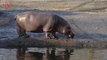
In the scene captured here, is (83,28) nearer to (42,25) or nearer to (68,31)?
(68,31)

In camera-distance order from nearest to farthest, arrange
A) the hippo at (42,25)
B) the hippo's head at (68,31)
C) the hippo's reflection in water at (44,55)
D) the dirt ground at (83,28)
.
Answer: the hippo's reflection in water at (44,55) < the hippo at (42,25) < the hippo's head at (68,31) < the dirt ground at (83,28)

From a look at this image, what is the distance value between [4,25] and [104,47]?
20.5 ft

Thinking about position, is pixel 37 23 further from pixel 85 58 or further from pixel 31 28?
pixel 85 58

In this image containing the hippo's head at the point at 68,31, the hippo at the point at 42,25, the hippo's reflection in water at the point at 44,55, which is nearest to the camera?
the hippo's reflection in water at the point at 44,55

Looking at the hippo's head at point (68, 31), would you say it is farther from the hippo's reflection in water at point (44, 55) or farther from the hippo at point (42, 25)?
the hippo's reflection in water at point (44, 55)

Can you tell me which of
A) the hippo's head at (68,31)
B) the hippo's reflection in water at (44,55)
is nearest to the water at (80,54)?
the hippo's reflection in water at (44,55)

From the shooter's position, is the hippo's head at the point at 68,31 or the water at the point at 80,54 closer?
the water at the point at 80,54

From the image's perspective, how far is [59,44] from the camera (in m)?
15.0

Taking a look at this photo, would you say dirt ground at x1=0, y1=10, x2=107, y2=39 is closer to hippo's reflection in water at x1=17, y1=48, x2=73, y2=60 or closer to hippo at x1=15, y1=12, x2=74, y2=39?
hippo at x1=15, y1=12, x2=74, y2=39

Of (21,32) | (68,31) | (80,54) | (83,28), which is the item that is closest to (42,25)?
(21,32)

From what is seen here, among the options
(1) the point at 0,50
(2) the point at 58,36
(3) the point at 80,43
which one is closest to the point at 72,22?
(2) the point at 58,36

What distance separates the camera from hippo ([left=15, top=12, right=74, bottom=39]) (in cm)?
1583

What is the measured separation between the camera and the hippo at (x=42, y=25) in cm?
1583

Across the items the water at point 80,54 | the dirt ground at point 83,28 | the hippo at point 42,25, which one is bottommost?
the dirt ground at point 83,28
